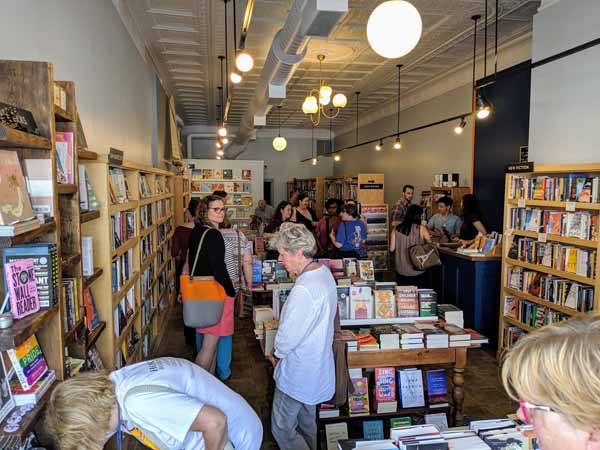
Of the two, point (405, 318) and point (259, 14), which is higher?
point (259, 14)

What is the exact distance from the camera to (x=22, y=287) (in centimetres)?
164

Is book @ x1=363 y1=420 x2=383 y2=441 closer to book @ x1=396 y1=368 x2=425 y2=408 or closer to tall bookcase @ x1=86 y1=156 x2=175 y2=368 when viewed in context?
book @ x1=396 y1=368 x2=425 y2=408

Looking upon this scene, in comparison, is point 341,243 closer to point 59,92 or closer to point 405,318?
point 405,318

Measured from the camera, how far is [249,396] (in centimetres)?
411

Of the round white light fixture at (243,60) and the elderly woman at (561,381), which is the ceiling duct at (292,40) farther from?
the elderly woman at (561,381)

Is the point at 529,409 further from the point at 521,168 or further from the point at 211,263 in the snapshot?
the point at 521,168

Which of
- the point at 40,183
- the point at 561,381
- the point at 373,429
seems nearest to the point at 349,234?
the point at 373,429

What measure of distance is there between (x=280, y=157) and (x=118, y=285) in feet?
45.0

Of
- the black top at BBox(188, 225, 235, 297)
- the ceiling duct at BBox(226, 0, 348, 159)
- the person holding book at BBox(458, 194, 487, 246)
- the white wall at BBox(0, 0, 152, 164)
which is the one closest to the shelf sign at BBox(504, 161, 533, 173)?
the person holding book at BBox(458, 194, 487, 246)

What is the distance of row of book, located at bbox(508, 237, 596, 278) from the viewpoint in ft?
13.2

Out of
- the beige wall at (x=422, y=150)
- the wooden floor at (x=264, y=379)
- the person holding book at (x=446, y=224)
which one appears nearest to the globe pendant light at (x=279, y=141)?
the beige wall at (x=422, y=150)

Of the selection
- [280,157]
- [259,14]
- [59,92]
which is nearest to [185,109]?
[280,157]

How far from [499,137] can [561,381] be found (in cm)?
664

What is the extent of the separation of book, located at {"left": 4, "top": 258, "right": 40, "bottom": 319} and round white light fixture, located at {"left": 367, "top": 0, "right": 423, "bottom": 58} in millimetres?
2137
